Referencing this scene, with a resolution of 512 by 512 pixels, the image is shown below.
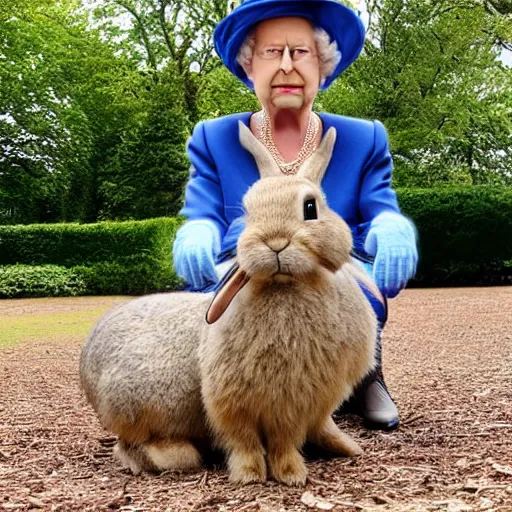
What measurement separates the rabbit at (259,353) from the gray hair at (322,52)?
544mm

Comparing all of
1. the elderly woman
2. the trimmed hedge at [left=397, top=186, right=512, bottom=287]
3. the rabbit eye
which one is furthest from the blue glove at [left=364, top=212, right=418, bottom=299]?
the trimmed hedge at [left=397, top=186, right=512, bottom=287]

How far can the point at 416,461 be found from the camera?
3.06 metres

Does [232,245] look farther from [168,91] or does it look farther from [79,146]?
[79,146]

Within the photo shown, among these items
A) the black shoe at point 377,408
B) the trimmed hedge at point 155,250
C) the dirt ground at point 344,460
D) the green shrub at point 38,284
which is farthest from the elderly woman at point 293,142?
the green shrub at point 38,284

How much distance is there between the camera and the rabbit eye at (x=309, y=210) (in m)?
2.48

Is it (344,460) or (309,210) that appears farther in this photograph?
(344,460)

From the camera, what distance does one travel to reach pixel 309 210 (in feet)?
8.16

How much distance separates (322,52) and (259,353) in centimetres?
138

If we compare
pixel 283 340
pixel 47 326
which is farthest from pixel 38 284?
pixel 283 340

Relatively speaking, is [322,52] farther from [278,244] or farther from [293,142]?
[278,244]

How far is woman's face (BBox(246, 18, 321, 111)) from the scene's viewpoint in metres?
3.12

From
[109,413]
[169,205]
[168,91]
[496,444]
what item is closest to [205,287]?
[109,413]

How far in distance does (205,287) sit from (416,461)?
3.62 feet

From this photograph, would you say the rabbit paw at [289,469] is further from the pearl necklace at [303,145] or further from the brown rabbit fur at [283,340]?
the pearl necklace at [303,145]
